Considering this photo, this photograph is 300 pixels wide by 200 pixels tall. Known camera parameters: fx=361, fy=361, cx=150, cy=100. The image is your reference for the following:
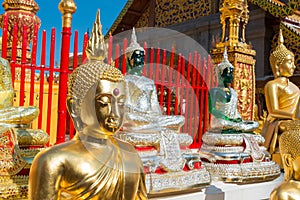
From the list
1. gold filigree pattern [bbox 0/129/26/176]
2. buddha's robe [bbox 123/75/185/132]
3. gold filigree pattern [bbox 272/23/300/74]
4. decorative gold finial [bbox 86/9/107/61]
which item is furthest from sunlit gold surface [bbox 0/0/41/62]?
gold filigree pattern [bbox 272/23/300/74]

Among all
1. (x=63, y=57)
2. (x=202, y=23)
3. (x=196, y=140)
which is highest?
(x=202, y=23)

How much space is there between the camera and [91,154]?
1.43 m

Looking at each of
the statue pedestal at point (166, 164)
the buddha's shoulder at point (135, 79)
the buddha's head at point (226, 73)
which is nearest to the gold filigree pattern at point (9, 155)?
the statue pedestal at point (166, 164)

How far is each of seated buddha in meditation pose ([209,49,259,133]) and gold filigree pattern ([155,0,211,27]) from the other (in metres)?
4.30

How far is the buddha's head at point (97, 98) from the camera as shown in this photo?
54.9 inches

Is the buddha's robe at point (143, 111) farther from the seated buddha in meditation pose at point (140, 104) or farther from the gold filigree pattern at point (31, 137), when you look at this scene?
the gold filigree pattern at point (31, 137)

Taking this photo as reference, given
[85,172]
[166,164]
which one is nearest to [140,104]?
[166,164]

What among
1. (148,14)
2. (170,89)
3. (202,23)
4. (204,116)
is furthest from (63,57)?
(148,14)

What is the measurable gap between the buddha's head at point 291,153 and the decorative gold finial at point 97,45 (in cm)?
94

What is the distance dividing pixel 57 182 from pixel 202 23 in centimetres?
651

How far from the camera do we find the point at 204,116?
14.9ft

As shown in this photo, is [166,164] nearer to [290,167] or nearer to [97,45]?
[290,167]

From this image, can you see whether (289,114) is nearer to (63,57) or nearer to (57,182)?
(63,57)

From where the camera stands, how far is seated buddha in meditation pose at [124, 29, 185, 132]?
8.95 ft
